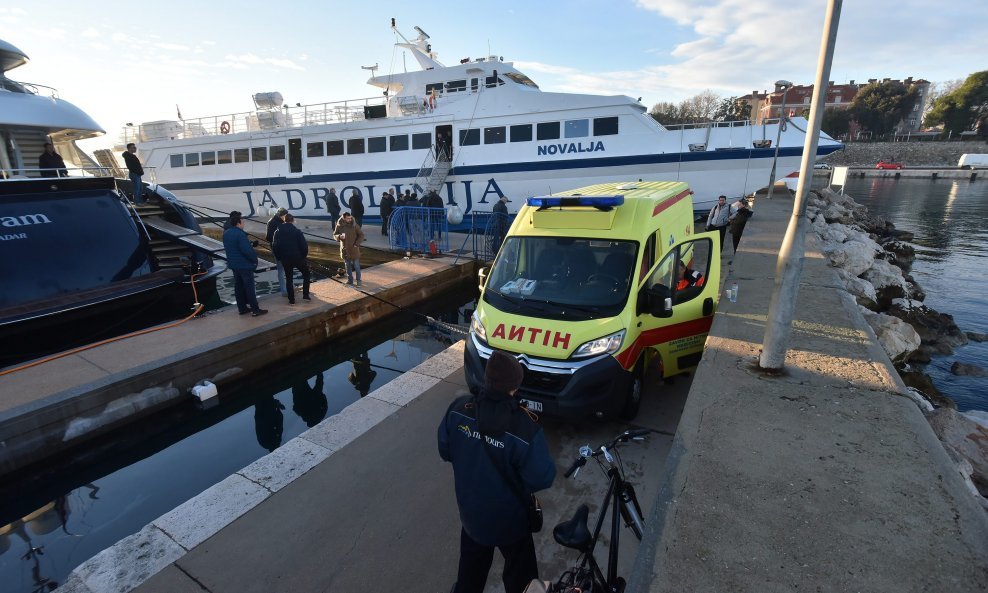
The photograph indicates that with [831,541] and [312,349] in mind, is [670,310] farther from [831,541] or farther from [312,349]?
[312,349]

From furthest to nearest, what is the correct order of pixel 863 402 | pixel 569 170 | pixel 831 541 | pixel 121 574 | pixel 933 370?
pixel 569 170
pixel 933 370
pixel 863 402
pixel 121 574
pixel 831 541

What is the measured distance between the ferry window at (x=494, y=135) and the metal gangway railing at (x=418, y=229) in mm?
4182

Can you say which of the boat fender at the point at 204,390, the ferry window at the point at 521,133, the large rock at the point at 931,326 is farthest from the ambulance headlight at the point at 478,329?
the ferry window at the point at 521,133

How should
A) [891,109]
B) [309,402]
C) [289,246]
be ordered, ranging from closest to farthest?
[309,402] → [289,246] → [891,109]

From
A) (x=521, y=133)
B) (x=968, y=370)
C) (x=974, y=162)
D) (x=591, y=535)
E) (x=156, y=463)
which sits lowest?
(x=968, y=370)

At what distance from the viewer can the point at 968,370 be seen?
30.0 feet

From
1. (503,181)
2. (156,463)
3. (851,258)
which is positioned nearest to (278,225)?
(156,463)

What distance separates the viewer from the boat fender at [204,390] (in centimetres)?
649

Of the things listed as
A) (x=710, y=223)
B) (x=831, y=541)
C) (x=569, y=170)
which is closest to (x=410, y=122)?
(x=569, y=170)

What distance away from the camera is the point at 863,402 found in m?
4.03

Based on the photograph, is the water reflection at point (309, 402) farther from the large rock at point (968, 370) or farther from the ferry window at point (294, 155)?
the ferry window at point (294, 155)

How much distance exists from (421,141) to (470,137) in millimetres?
2099

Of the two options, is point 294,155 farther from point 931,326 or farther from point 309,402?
point 931,326

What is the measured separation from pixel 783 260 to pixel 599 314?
1.73 m
